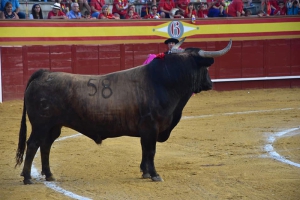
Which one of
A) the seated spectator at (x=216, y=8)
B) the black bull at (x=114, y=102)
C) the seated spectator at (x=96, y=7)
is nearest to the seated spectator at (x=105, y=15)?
the seated spectator at (x=96, y=7)

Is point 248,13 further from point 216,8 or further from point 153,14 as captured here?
point 153,14

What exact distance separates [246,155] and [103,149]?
199 centimetres

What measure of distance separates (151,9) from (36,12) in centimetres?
312

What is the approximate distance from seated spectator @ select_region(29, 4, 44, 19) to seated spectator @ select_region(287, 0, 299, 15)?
7022 mm

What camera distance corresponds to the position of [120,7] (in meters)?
16.4

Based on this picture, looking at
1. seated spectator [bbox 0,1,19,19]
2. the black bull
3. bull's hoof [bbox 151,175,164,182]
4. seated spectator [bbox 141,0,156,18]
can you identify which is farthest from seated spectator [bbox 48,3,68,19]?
bull's hoof [bbox 151,175,164,182]

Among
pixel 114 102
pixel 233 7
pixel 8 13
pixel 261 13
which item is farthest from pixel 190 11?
pixel 114 102

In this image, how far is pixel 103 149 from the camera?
918 cm

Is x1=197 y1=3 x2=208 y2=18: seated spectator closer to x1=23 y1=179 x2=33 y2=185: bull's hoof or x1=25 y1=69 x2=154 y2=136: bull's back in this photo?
x1=25 y1=69 x2=154 y2=136: bull's back

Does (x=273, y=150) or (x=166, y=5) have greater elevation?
(x=166, y=5)

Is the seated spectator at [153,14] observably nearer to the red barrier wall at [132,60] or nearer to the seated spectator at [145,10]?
the seated spectator at [145,10]

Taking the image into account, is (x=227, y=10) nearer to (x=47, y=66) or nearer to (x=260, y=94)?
(x=260, y=94)

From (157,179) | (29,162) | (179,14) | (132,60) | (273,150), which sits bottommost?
(273,150)

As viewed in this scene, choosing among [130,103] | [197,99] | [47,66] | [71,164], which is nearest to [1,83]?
[47,66]
